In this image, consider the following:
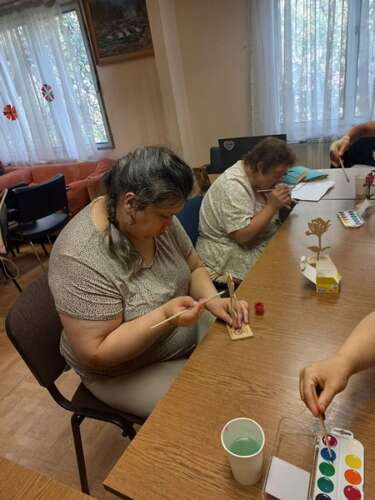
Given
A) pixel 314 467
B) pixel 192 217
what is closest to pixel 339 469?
pixel 314 467

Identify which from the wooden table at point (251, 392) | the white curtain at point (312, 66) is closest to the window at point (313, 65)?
the white curtain at point (312, 66)

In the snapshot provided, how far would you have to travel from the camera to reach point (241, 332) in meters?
0.86

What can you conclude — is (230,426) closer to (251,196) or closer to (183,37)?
(251,196)

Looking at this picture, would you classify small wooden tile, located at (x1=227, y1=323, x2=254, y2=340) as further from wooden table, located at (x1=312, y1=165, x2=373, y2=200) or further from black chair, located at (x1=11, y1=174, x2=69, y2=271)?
black chair, located at (x1=11, y1=174, x2=69, y2=271)

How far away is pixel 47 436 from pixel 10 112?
439 centimetres

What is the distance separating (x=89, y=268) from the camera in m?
0.87

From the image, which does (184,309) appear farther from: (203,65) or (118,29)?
(118,29)

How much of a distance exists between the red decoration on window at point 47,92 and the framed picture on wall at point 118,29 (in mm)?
794

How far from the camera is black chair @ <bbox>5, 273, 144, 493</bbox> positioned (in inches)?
36.7

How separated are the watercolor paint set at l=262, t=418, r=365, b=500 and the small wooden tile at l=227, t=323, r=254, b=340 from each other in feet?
0.87

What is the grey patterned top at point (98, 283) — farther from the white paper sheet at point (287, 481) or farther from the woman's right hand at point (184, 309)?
the white paper sheet at point (287, 481)

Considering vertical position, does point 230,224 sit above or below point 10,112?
below

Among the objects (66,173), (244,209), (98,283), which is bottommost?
(66,173)

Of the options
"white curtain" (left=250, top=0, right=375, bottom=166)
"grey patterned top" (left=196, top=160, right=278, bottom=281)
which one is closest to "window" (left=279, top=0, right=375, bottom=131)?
"white curtain" (left=250, top=0, right=375, bottom=166)
